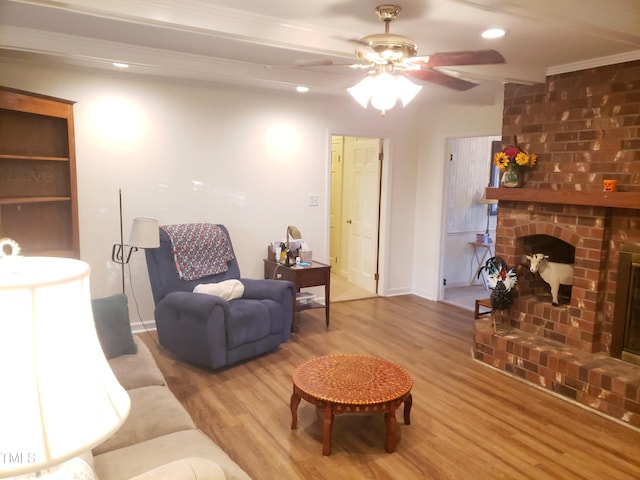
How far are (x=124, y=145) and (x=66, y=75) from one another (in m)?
0.72

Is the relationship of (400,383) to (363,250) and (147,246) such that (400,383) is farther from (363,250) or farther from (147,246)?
(363,250)

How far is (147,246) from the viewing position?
3.85 m

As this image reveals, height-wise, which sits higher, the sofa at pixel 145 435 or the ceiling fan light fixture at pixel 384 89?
the ceiling fan light fixture at pixel 384 89

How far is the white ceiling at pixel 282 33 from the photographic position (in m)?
2.57

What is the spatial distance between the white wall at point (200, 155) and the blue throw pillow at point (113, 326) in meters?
1.85

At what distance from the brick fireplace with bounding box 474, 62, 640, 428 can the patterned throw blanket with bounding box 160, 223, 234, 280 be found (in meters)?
2.38

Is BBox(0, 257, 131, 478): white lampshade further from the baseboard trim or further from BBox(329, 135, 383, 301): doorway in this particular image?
BBox(329, 135, 383, 301): doorway

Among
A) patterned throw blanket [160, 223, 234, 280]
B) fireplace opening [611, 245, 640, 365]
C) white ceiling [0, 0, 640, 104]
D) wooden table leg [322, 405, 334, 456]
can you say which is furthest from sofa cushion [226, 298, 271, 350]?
fireplace opening [611, 245, 640, 365]

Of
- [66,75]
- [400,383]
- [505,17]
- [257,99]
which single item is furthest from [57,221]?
[505,17]

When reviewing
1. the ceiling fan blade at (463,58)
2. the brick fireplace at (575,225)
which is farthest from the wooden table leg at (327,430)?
the ceiling fan blade at (463,58)

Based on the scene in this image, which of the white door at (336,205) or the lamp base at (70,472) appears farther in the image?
the white door at (336,205)

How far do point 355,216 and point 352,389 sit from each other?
4018 mm

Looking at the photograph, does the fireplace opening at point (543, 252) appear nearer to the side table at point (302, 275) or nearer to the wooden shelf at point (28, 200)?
the side table at point (302, 275)

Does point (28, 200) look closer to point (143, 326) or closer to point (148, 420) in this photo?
point (143, 326)
